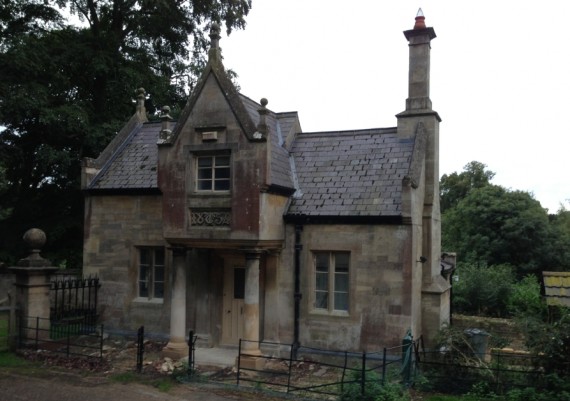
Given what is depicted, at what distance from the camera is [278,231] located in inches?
603

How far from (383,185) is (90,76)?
1845 cm

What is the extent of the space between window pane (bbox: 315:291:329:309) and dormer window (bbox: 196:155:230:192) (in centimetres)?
409

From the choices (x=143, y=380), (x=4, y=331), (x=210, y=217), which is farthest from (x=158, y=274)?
(x=4, y=331)

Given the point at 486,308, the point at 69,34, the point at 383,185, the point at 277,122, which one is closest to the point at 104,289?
the point at 277,122

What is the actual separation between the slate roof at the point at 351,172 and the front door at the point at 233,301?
2770 millimetres

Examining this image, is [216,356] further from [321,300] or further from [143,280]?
[143,280]

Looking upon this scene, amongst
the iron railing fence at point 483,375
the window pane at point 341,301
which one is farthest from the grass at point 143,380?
the iron railing fence at point 483,375

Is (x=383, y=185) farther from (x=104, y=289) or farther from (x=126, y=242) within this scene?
(x=104, y=289)

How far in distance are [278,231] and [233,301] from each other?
2.96m

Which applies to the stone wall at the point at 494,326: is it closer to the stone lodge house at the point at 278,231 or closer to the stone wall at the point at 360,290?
the stone lodge house at the point at 278,231

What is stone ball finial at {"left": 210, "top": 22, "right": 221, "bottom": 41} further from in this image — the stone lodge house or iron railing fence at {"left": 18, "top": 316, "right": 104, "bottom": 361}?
iron railing fence at {"left": 18, "top": 316, "right": 104, "bottom": 361}

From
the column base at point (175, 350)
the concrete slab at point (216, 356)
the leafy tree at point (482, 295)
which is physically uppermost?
the leafy tree at point (482, 295)

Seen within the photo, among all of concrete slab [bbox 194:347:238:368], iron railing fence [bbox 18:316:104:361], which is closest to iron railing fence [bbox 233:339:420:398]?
concrete slab [bbox 194:347:238:368]

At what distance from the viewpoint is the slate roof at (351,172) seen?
15078 mm
